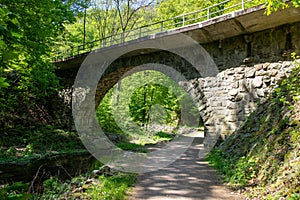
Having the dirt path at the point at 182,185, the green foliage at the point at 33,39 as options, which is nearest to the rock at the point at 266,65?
the dirt path at the point at 182,185

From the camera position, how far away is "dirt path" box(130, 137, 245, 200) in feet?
14.2

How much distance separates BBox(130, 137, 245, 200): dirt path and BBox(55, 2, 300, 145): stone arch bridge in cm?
270

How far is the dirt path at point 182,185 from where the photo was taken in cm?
433

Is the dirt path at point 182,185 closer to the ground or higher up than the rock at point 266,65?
closer to the ground

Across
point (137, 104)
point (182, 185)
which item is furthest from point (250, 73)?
point (137, 104)

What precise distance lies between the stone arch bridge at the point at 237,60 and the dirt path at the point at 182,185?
8.87ft

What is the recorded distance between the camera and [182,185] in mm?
5012

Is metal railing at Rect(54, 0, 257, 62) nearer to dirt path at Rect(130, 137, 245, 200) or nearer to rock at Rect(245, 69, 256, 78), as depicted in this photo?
Result: rock at Rect(245, 69, 256, 78)

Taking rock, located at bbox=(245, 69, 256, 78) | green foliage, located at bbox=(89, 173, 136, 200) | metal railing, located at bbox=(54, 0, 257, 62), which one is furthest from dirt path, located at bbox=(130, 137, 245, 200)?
metal railing, located at bbox=(54, 0, 257, 62)

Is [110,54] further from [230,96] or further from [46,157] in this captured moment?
[230,96]

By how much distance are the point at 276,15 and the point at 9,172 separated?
8.52 meters

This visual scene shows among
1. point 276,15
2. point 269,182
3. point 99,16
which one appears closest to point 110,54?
point 276,15

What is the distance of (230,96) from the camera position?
28.0 ft

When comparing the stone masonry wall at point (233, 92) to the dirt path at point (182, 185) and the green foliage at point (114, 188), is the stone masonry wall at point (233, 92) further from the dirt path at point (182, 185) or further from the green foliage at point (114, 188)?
the green foliage at point (114, 188)
